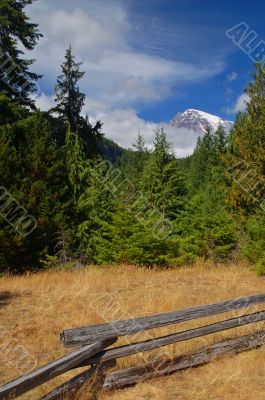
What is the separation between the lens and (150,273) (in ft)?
46.0

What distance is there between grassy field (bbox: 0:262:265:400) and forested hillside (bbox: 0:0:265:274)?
1676 mm

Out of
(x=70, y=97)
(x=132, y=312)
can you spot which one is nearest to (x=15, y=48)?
(x=70, y=97)

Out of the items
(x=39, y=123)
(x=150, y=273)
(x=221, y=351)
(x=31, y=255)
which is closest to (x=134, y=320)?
(x=221, y=351)

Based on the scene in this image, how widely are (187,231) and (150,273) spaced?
5868 mm

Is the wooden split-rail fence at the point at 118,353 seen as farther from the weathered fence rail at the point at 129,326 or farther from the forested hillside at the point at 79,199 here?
the forested hillside at the point at 79,199

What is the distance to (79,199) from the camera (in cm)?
1905

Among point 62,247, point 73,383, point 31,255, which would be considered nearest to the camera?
point 73,383

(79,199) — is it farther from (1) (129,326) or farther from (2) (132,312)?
(1) (129,326)

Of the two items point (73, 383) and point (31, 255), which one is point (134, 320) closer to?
point (73, 383)

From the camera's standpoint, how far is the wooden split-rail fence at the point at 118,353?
14.6 feet

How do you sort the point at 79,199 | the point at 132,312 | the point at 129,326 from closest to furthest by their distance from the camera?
the point at 129,326
the point at 132,312
the point at 79,199

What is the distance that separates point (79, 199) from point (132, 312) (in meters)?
10.8

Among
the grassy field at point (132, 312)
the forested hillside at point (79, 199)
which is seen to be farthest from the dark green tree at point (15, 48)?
the grassy field at point (132, 312)

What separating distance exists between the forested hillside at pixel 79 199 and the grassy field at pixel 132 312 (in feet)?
5.50
